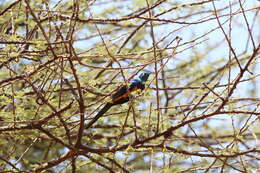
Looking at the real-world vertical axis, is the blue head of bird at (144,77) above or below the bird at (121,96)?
above

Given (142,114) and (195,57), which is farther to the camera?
(195,57)

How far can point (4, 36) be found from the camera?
352cm

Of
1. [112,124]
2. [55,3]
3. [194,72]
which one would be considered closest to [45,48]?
[55,3]

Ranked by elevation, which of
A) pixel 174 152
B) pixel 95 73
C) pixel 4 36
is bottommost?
pixel 174 152

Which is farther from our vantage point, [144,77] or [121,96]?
[144,77]

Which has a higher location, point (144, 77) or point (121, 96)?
point (144, 77)

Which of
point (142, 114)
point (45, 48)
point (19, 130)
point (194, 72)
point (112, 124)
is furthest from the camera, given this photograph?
point (194, 72)

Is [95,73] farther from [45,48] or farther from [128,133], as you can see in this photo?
[45,48]

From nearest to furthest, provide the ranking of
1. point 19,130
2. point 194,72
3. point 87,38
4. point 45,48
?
point 45,48 < point 19,130 < point 87,38 < point 194,72

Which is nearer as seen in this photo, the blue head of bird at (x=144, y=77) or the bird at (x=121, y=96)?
the bird at (x=121, y=96)

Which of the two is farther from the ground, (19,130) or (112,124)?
(112,124)

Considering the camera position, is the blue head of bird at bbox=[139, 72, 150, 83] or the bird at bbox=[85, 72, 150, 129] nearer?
the bird at bbox=[85, 72, 150, 129]

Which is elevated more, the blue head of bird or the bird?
the blue head of bird

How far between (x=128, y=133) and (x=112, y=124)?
1.02ft
